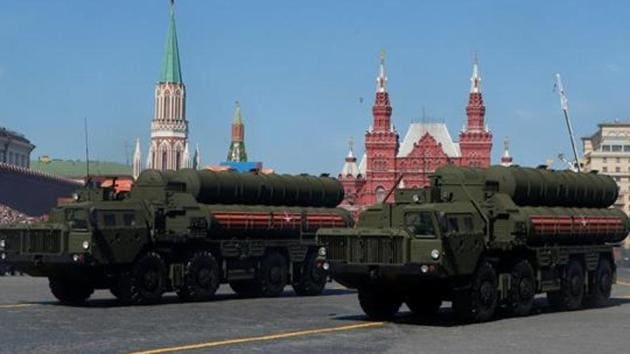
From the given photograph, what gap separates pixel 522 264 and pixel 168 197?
9.30 m

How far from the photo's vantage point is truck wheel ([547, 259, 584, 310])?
2580 cm

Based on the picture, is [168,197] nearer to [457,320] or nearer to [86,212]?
[86,212]

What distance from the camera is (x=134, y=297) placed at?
25.7 metres

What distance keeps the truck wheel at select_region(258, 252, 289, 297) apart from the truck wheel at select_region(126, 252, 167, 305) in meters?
A: 3.88

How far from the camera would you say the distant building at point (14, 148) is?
171 m

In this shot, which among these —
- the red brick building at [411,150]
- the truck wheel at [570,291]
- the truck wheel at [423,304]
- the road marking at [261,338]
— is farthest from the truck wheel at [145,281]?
the red brick building at [411,150]

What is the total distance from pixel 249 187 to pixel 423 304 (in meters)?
8.37

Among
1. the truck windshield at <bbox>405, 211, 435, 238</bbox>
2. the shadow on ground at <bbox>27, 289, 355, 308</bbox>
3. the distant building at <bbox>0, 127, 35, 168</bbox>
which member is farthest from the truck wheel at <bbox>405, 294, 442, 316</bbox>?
the distant building at <bbox>0, 127, 35, 168</bbox>

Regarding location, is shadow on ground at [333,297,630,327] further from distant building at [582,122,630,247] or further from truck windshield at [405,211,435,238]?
distant building at [582,122,630,247]

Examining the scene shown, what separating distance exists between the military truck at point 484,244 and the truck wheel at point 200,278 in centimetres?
625

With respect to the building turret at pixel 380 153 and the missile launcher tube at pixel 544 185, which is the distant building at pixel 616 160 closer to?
the building turret at pixel 380 153

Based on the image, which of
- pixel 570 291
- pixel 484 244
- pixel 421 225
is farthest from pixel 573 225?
pixel 421 225

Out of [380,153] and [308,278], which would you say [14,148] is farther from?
[308,278]

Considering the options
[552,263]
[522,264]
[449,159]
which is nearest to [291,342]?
[522,264]
